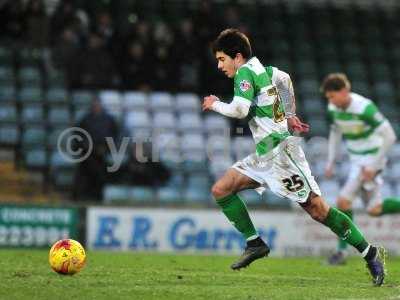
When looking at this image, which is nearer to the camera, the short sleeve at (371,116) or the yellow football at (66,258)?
the yellow football at (66,258)

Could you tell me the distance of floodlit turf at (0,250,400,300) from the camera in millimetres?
7738

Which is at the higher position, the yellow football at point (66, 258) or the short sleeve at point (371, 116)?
the short sleeve at point (371, 116)

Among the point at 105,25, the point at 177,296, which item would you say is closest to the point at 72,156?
the point at 105,25

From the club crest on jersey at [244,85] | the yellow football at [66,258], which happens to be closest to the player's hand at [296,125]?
the club crest on jersey at [244,85]

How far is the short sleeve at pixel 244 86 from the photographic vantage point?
8641 millimetres

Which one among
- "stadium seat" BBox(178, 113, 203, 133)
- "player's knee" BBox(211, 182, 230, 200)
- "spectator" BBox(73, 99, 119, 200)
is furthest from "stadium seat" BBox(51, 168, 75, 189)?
"player's knee" BBox(211, 182, 230, 200)

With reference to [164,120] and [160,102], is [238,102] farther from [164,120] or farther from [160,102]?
[160,102]

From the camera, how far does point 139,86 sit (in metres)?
18.5

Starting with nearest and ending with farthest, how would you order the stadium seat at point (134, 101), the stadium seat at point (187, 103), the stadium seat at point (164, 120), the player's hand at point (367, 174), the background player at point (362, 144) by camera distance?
the background player at point (362, 144)
the player's hand at point (367, 174)
the stadium seat at point (164, 120)
the stadium seat at point (134, 101)
the stadium seat at point (187, 103)

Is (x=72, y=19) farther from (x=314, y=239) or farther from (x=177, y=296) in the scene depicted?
(x=177, y=296)

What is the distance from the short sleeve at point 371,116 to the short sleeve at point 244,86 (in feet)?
14.3

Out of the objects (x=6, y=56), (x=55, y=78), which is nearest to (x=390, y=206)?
(x=55, y=78)

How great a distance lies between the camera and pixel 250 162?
9109 mm

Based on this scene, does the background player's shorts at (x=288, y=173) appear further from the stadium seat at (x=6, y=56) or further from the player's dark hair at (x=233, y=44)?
the stadium seat at (x=6, y=56)
